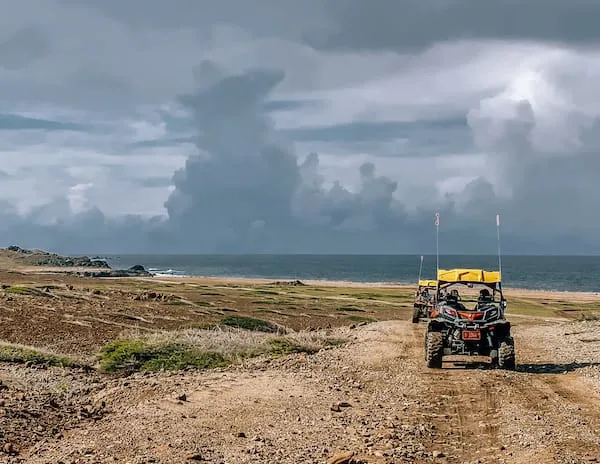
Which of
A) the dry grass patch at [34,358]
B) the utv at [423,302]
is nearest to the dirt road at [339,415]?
the dry grass patch at [34,358]

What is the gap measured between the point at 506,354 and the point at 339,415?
664 centimetres

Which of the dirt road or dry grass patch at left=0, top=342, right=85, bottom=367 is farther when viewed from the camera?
dry grass patch at left=0, top=342, right=85, bottom=367

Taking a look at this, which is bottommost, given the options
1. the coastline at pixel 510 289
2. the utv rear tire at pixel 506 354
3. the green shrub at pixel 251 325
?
the coastline at pixel 510 289

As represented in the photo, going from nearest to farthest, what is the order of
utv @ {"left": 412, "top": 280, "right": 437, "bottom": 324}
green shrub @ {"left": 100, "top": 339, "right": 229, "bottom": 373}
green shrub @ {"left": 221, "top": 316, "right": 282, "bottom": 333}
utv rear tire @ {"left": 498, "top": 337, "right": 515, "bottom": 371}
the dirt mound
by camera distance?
the dirt mound → utv rear tire @ {"left": 498, "top": 337, "right": 515, "bottom": 371} → green shrub @ {"left": 100, "top": 339, "right": 229, "bottom": 373} → green shrub @ {"left": 221, "top": 316, "right": 282, "bottom": 333} → utv @ {"left": 412, "top": 280, "right": 437, "bottom": 324}

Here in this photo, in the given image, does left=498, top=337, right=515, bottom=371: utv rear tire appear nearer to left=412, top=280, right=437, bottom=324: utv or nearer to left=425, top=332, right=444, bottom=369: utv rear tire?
left=425, top=332, right=444, bottom=369: utv rear tire

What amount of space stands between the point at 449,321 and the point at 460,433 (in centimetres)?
667

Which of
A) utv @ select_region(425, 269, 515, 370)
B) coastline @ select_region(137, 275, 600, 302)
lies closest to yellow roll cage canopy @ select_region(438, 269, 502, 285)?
utv @ select_region(425, 269, 515, 370)

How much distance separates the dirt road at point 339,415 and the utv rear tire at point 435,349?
0.79 feet

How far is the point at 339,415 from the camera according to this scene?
12.0 meters

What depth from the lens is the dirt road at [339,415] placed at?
9680 millimetres

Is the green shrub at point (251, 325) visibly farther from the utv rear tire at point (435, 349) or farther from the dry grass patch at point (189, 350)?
the utv rear tire at point (435, 349)

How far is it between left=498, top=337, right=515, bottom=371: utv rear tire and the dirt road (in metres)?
0.42

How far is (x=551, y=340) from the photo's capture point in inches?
1009

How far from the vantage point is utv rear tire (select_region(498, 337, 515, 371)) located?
1695 cm
